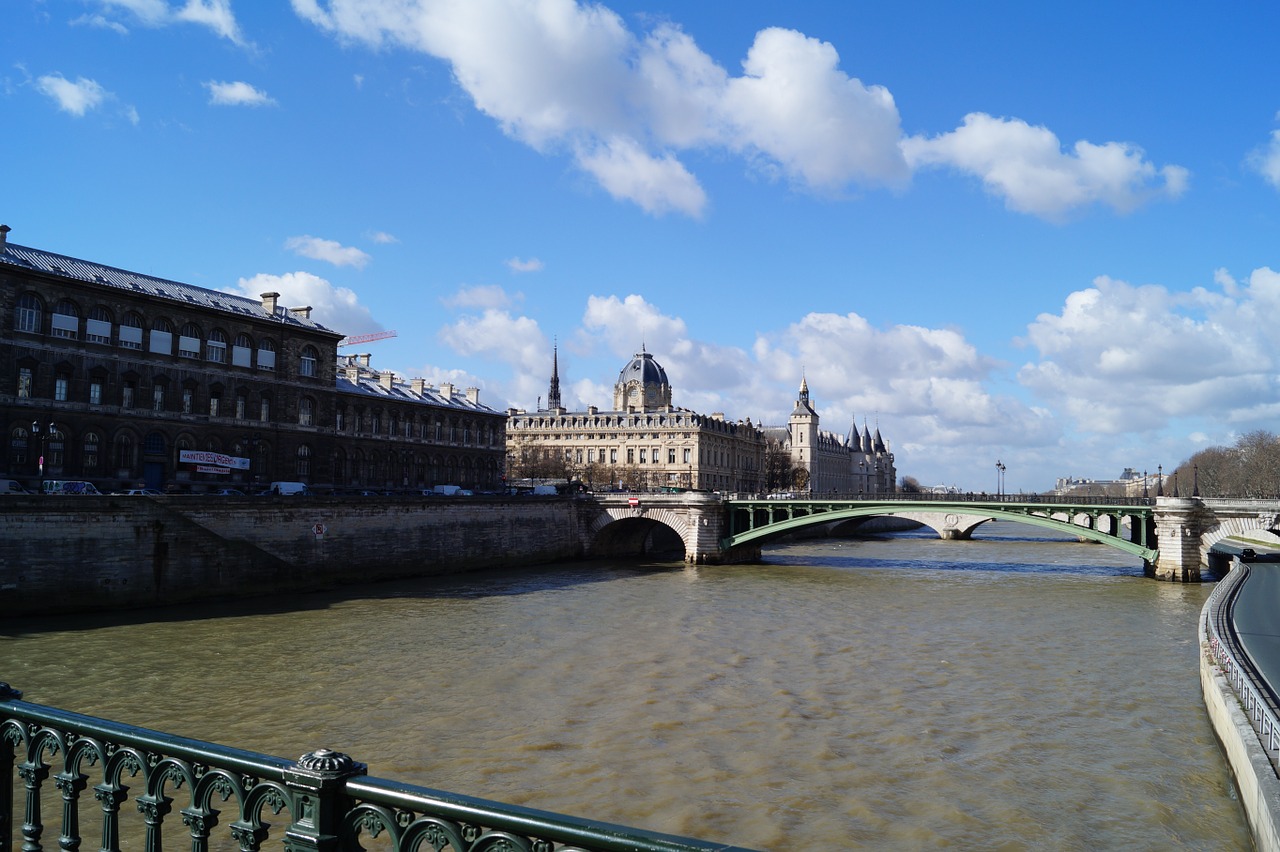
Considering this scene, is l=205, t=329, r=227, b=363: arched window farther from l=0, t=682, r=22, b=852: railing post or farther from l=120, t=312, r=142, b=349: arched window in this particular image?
Result: l=0, t=682, r=22, b=852: railing post

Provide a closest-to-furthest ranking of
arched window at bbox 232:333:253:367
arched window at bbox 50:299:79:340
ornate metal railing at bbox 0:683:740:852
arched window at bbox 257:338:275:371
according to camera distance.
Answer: ornate metal railing at bbox 0:683:740:852 < arched window at bbox 50:299:79:340 < arched window at bbox 232:333:253:367 < arched window at bbox 257:338:275:371

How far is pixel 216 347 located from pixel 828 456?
420ft

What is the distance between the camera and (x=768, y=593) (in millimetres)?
39750

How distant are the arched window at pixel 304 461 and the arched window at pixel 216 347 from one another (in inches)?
259

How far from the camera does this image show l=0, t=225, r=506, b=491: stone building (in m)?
36.3

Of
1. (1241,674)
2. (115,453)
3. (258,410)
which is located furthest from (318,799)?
(258,410)

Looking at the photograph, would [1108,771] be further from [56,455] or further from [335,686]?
[56,455]

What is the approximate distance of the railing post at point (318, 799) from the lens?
12.0 ft

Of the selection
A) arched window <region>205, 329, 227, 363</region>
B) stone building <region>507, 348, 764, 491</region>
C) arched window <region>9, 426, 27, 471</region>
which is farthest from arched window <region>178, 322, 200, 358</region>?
stone building <region>507, 348, 764, 491</region>

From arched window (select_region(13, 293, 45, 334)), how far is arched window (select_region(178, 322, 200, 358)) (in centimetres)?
588

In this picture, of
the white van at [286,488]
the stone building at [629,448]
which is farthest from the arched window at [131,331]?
the stone building at [629,448]

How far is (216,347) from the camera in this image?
43.4 meters

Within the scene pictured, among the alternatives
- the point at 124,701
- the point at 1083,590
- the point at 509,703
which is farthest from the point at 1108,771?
the point at 1083,590

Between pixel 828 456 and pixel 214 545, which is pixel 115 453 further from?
pixel 828 456
